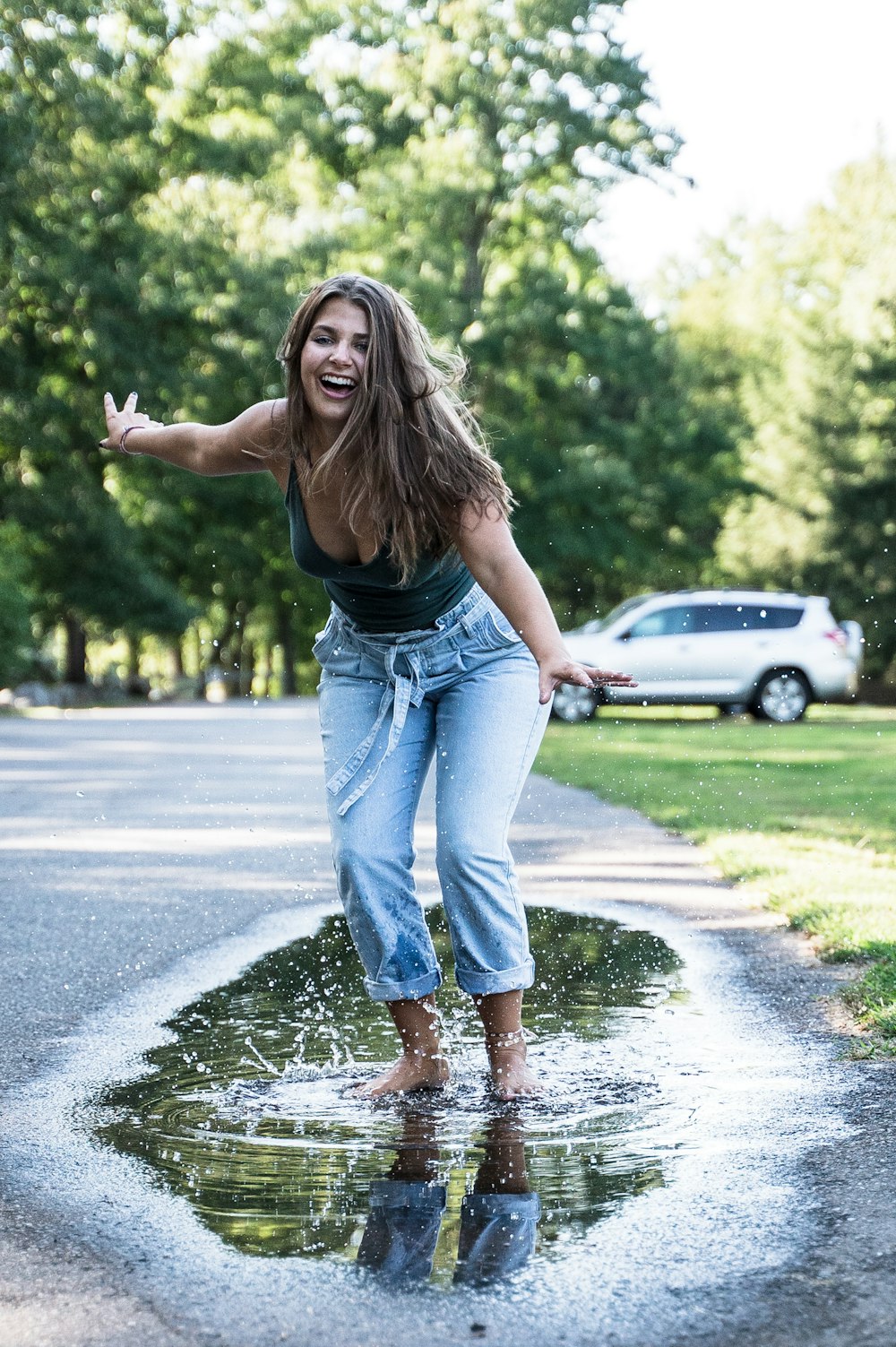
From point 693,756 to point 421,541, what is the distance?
42.7ft

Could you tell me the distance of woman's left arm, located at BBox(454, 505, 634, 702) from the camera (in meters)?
3.97

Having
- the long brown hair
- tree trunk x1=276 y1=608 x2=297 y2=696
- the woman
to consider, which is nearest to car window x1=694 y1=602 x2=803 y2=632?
the woman

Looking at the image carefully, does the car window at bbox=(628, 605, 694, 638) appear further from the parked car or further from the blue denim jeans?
the blue denim jeans

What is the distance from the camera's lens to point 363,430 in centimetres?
393

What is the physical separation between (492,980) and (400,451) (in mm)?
1227

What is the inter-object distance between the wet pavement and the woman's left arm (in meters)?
0.97

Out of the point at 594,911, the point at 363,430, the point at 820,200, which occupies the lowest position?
the point at 594,911

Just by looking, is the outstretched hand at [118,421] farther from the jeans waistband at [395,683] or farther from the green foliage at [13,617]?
the green foliage at [13,617]

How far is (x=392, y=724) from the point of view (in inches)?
163

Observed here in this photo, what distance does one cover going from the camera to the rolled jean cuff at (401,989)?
13.6 ft

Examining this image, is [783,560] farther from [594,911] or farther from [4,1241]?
[4,1241]

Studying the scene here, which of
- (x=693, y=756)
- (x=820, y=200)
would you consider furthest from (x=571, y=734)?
(x=820, y=200)

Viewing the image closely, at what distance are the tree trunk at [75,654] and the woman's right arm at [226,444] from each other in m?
36.6

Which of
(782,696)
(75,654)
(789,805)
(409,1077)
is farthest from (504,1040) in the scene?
(75,654)
